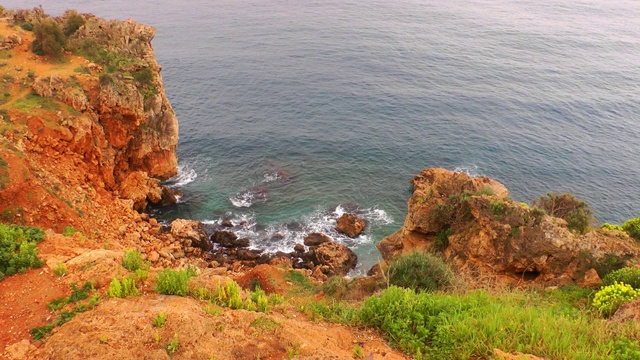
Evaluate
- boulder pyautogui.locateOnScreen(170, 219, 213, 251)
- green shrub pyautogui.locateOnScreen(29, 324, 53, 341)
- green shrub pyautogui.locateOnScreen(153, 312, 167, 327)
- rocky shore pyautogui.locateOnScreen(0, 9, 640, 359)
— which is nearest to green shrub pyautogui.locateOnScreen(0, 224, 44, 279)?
rocky shore pyautogui.locateOnScreen(0, 9, 640, 359)

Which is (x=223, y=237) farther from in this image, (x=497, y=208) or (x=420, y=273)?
(x=497, y=208)

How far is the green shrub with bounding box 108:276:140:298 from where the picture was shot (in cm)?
1297

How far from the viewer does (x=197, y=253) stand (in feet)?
137

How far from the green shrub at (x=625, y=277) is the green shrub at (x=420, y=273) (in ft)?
28.6

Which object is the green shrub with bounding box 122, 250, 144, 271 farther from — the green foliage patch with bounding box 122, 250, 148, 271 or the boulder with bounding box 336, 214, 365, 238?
the boulder with bounding box 336, 214, 365, 238

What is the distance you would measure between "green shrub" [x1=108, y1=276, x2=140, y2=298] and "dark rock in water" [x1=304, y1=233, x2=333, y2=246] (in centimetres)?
3279

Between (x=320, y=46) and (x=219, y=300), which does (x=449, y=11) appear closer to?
(x=320, y=46)

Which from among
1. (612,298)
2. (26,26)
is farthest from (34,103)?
(612,298)

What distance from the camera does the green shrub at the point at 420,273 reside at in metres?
21.2

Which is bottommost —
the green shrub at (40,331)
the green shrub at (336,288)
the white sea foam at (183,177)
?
the white sea foam at (183,177)

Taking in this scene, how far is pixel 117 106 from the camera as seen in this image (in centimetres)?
→ 4369

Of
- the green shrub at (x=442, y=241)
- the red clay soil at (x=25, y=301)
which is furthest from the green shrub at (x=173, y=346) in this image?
the green shrub at (x=442, y=241)

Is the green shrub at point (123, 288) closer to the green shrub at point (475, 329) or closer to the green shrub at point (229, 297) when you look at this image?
the green shrub at point (229, 297)

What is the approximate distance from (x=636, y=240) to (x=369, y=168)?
113ft
